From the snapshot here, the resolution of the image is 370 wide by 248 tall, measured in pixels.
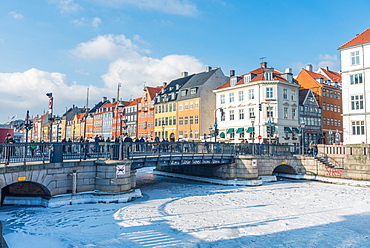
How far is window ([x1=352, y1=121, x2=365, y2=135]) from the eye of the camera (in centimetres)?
3362

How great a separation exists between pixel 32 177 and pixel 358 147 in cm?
2640

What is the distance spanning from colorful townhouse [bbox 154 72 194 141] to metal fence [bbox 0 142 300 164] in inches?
1191

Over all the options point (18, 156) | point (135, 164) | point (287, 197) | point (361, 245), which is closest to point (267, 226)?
point (361, 245)

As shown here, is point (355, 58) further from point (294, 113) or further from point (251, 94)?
point (251, 94)

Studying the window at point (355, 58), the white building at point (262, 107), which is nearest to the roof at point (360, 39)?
the window at point (355, 58)

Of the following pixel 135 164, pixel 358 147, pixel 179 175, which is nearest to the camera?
pixel 135 164

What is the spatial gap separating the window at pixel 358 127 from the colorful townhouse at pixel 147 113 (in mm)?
38965

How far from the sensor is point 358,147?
29109 millimetres

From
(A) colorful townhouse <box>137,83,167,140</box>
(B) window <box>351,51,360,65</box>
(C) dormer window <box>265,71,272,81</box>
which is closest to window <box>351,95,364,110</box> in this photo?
(B) window <box>351,51,360,65</box>

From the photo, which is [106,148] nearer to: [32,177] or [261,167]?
[32,177]

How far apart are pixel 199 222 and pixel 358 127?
86.4 feet

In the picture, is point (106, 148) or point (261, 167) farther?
point (261, 167)

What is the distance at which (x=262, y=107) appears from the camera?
4556cm

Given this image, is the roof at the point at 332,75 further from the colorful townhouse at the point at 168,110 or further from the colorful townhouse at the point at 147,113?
the colorful townhouse at the point at 147,113
